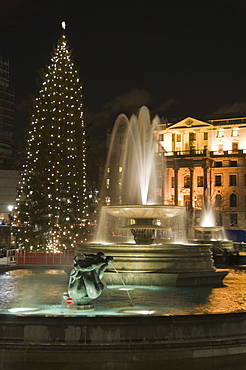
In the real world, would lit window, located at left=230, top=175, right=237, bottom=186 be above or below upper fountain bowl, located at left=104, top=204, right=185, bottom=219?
above

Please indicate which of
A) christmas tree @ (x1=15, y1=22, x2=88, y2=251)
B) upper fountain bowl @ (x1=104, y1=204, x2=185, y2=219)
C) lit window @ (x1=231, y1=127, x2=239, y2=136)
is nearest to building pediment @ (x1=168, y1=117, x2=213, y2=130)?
lit window @ (x1=231, y1=127, x2=239, y2=136)

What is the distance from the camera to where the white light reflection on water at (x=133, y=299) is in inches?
341

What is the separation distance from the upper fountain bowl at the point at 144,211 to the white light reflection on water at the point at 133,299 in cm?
249

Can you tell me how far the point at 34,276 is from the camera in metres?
14.9

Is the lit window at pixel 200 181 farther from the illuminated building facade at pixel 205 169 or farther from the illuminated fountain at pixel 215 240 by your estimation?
the illuminated fountain at pixel 215 240

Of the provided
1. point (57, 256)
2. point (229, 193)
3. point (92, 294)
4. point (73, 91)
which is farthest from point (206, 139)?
point (92, 294)

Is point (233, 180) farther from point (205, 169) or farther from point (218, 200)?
point (205, 169)

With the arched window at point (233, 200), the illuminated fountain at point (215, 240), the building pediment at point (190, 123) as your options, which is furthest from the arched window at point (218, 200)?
the illuminated fountain at point (215, 240)

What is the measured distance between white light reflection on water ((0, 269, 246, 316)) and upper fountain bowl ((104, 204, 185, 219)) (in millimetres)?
2495

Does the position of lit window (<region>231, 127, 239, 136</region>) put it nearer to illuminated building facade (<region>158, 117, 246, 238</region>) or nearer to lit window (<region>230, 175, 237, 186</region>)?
illuminated building facade (<region>158, 117, 246, 238</region>)

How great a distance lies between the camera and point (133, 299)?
1000cm

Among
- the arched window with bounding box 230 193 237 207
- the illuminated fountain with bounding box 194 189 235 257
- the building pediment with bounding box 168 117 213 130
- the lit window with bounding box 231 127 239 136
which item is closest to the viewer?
the illuminated fountain with bounding box 194 189 235 257

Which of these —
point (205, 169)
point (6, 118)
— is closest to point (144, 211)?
point (205, 169)

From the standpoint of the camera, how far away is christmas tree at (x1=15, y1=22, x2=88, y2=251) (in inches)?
1031
